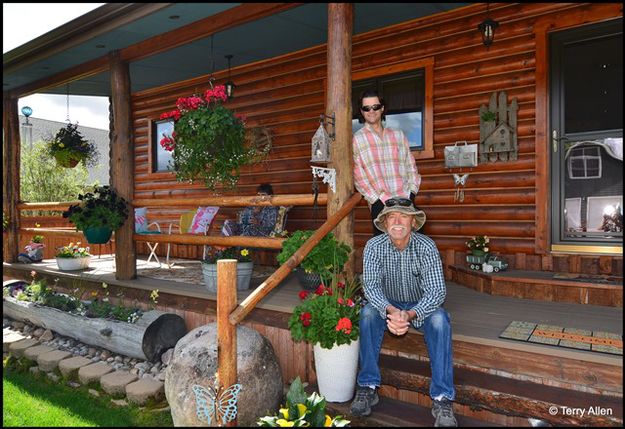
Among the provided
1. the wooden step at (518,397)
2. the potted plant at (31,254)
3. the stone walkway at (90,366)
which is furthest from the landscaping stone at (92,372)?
the potted plant at (31,254)

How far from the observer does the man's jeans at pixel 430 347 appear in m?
2.45

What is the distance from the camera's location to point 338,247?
10.6 ft

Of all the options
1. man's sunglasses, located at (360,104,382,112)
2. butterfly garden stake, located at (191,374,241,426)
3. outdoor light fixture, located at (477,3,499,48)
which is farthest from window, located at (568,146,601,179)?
butterfly garden stake, located at (191,374,241,426)

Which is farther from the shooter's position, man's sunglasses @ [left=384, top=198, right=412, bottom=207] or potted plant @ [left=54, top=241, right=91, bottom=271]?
potted plant @ [left=54, top=241, right=91, bottom=271]

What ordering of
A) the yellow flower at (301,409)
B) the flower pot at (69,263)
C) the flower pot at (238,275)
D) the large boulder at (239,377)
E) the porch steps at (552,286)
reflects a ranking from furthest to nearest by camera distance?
the flower pot at (69,263), the flower pot at (238,275), the porch steps at (552,286), the large boulder at (239,377), the yellow flower at (301,409)

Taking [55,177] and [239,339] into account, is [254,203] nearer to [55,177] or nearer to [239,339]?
[239,339]

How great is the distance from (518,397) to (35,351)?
4333 mm

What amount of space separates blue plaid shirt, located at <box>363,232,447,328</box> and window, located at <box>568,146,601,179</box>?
261cm

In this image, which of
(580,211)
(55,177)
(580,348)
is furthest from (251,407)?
(55,177)

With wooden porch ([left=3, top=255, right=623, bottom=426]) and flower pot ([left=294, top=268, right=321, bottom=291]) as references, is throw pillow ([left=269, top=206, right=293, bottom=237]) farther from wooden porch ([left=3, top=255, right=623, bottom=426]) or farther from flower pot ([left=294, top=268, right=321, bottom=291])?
wooden porch ([left=3, top=255, right=623, bottom=426])

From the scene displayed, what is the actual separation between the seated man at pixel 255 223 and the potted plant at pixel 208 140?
1170 millimetres

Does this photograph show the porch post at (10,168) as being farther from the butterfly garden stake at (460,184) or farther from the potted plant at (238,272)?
the butterfly garden stake at (460,184)

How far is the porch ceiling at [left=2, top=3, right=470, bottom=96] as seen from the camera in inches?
175

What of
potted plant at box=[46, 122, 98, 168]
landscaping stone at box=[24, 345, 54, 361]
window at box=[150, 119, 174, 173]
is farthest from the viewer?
window at box=[150, 119, 174, 173]
